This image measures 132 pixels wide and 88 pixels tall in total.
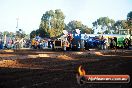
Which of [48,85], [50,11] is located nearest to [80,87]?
[48,85]

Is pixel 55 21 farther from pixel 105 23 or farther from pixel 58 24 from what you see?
pixel 105 23

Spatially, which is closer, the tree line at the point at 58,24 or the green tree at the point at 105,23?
the tree line at the point at 58,24

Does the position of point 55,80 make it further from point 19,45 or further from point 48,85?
point 19,45

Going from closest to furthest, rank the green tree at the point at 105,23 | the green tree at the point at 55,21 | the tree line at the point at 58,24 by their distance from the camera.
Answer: the tree line at the point at 58,24, the green tree at the point at 55,21, the green tree at the point at 105,23

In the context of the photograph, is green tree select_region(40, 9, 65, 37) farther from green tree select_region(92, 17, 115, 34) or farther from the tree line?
green tree select_region(92, 17, 115, 34)

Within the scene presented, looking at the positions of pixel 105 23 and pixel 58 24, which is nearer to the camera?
pixel 58 24

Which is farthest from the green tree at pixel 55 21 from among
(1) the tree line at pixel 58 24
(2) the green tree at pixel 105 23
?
(2) the green tree at pixel 105 23

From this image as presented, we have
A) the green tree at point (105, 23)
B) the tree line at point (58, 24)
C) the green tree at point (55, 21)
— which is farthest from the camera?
the green tree at point (105, 23)

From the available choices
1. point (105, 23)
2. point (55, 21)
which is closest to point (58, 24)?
point (55, 21)

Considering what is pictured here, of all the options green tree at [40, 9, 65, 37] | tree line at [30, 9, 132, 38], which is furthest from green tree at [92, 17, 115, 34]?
green tree at [40, 9, 65, 37]

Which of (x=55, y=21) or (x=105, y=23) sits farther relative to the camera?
(x=105, y=23)

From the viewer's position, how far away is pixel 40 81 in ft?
34.8

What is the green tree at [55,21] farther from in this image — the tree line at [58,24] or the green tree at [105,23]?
the green tree at [105,23]

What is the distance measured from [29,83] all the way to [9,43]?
3396 cm
